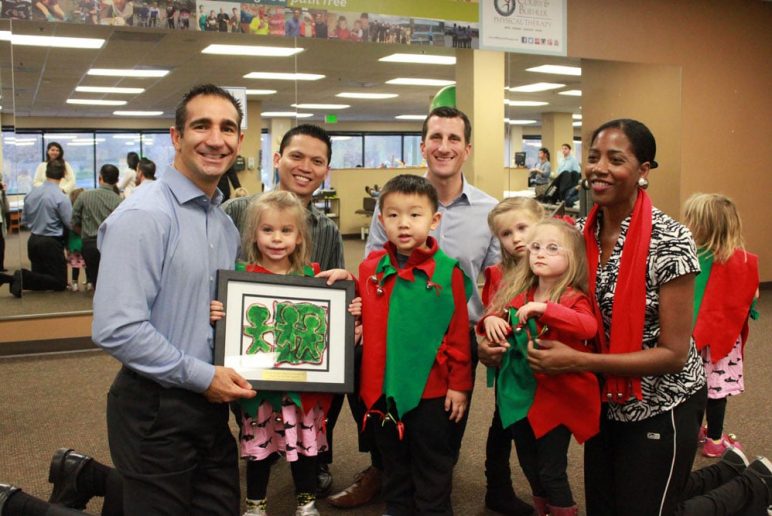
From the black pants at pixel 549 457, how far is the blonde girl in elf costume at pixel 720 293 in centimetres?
152

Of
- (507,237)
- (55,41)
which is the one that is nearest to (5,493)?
(507,237)

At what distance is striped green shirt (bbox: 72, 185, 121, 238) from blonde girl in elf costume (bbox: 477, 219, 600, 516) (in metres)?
5.09

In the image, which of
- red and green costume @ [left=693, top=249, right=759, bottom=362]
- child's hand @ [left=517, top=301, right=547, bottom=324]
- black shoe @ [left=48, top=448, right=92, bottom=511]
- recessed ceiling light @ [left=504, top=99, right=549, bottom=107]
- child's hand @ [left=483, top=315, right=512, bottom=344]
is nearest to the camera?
child's hand @ [left=517, top=301, right=547, bottom=324]

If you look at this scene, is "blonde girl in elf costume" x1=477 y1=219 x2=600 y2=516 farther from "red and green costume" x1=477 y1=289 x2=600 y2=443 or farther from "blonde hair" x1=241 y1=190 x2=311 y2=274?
"blonde hair" x1=241 y1=190 x2=311 y2=274

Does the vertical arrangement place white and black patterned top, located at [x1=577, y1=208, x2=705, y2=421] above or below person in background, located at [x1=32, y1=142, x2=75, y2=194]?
below

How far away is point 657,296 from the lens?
2.12 meters

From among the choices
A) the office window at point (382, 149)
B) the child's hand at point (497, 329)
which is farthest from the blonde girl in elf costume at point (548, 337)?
the office window at point (382, 149)

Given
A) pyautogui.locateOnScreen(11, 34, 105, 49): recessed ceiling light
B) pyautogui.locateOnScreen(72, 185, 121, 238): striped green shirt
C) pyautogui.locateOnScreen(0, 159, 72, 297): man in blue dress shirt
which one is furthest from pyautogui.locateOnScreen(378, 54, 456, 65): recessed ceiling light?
pyautogui.locateOnScreen(0, 159, 72, 297): man in blue dress shirt

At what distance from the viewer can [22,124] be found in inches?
227

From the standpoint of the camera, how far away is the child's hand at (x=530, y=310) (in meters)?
2.20

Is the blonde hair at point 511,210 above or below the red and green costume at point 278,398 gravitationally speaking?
above

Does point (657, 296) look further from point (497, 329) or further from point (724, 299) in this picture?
point (724, 299)

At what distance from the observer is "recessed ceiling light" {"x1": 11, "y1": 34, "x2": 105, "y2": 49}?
18.1 ft

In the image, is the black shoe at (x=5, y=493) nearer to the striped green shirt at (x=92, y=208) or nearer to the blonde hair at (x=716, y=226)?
the blonde hair at (x=716, y=226)
